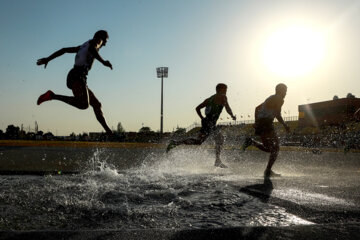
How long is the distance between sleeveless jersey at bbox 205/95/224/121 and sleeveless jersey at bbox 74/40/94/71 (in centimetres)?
340

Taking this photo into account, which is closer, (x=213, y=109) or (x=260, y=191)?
(x=260, y=191)

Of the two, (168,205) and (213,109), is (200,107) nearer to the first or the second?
(213,109)

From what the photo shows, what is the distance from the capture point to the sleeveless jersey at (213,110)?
810cm

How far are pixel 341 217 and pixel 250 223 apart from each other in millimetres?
969

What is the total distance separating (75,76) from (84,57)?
34cm

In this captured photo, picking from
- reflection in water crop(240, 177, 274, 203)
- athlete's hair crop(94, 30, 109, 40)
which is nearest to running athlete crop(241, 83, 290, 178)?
reflection in water crop(240, 177, 274, 203)

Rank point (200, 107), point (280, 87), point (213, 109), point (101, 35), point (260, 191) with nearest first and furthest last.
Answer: point (260, 191), point (101, 35), point (280, 87), point (213, 109), point (200, 107)

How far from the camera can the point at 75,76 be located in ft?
18.1

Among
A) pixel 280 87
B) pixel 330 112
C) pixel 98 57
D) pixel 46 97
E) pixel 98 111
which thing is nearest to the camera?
pixel 98 57

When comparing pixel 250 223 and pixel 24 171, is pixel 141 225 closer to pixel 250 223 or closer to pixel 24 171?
pixel 250 223

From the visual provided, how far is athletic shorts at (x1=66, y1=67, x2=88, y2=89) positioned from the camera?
5512 millimetres

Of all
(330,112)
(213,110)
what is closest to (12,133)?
(213,110)

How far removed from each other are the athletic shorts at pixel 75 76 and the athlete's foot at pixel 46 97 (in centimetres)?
30

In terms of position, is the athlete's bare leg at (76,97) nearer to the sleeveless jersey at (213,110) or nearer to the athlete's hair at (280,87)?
the sleeveless jersey at (213,110)
